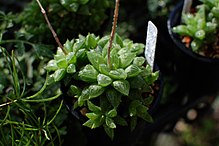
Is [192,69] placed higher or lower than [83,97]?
lower

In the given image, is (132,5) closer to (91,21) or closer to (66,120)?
(91,21)

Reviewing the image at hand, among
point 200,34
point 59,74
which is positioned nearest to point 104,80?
point 59,74

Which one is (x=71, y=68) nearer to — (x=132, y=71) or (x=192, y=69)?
(x=132, y=71)

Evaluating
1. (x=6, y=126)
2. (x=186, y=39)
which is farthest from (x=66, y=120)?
(x=186, y=39)

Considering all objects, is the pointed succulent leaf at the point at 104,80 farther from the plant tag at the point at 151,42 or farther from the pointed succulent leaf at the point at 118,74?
the plant tag at the point at 151,42

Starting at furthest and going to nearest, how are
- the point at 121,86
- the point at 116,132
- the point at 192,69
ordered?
the point at 192,69, the point at 116,132, the point at 121,86

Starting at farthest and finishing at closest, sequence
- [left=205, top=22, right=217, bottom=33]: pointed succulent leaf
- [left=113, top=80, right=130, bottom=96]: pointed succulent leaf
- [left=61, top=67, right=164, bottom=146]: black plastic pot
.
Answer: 1. [left=205, top=22, right=217, bottom=33]: pointed succulent leaf
2. [left=61, top=67, right=164, bottom=146]: black plastic pot
3. [left=113, top=80, right=130, bottom=96]: pointed succulent leaf

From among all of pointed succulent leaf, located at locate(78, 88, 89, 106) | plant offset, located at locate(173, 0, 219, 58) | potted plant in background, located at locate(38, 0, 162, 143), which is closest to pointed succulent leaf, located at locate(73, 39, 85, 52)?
potted plant in background, located at locate(38, 0, 162, 143)

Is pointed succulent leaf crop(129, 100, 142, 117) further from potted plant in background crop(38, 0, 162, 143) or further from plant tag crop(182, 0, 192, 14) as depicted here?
plant tag crop(182, 0, 192, 14)
